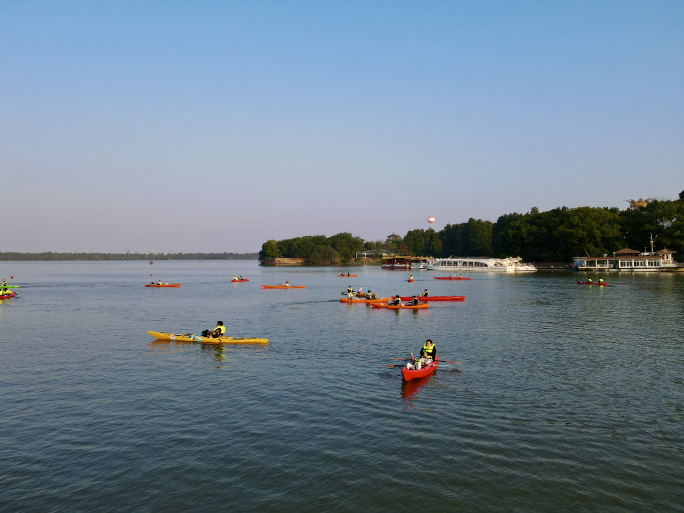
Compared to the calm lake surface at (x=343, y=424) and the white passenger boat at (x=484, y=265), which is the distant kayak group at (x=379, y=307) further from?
the white passenger boat at (x=484, y=265)

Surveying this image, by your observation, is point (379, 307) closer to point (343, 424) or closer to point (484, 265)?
point (343, 424)

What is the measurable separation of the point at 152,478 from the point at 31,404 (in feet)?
36.4

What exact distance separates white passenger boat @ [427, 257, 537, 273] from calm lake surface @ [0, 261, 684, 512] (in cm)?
12546

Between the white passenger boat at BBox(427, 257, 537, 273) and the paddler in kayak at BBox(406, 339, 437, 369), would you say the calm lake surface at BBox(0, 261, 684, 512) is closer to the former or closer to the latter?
the paddler in kayak at BBox(406, 339, 437, 369)

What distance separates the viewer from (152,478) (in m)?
14.6

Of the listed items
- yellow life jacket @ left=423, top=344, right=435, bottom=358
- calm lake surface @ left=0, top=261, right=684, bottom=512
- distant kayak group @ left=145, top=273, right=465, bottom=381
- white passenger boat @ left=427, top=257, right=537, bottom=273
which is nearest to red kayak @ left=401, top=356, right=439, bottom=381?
distant kayak group @ left=145, top=273, right=465, bottom=381

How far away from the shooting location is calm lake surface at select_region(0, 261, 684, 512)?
13.7 m

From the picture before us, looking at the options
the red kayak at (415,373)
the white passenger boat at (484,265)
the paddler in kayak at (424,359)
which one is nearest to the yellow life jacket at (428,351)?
the paddler in kayak at (424,359)

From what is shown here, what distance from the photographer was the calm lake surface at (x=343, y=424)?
13672mm

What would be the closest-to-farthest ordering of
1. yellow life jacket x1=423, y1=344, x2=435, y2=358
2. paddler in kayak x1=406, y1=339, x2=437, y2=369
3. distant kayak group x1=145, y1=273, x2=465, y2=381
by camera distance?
1. distant kayak group x1=145, y1=273, x2=465, y2=381
2. paddler in kayak x1=406, y1=339, x2=437, y2=369
3. yellow life jacket x1=423, y1=344, x2=435, y2=358

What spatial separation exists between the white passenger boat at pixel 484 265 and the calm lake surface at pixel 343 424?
412ft

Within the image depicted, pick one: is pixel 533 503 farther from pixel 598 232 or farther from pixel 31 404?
pixel 598 232

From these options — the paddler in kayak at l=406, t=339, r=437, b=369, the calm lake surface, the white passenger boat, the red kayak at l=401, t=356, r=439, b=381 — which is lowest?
the calm lake surface

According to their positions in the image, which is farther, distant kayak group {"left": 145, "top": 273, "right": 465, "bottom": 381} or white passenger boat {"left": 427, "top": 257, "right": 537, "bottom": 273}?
white passenger boat {"left": 427, "top": 257, "right": 537, "bottom": 273}
